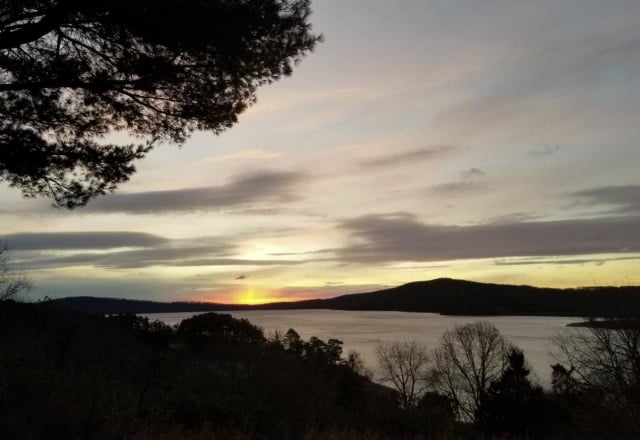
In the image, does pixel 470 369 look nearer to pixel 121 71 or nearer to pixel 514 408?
pixel 514 408

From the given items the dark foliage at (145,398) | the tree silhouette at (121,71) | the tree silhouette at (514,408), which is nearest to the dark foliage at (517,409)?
the tree silhouette at (514,408)

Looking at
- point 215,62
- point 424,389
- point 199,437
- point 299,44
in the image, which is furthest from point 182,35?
point 424,389

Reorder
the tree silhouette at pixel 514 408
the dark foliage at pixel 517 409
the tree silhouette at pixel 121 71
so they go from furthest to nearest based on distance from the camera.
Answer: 1. the tree silhouette at pixel 514 408
2. the dark foliage at pixel 517 409
3. the tree silhouette at pixel 121 71

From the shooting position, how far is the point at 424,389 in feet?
179

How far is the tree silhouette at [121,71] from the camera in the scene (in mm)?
7312

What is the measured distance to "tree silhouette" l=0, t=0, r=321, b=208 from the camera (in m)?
7.31

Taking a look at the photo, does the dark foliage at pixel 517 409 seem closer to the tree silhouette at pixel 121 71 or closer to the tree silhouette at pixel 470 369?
the tree silhouette at pixel 470 369

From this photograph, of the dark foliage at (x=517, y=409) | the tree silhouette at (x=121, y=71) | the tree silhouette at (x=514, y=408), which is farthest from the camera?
the tree silhouette at (x=514, y=408)

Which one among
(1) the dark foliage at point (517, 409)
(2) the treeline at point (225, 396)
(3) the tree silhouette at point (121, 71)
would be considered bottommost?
(1) the dark foliage at point (517, 409)

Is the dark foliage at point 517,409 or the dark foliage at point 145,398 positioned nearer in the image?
the dark foliage at point 145,398

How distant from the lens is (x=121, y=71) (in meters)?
8.23

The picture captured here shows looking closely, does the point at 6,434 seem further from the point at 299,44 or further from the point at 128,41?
the point at 299,44

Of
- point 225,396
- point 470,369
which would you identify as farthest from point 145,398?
point 470,369

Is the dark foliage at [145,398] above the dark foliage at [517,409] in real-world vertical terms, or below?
above
